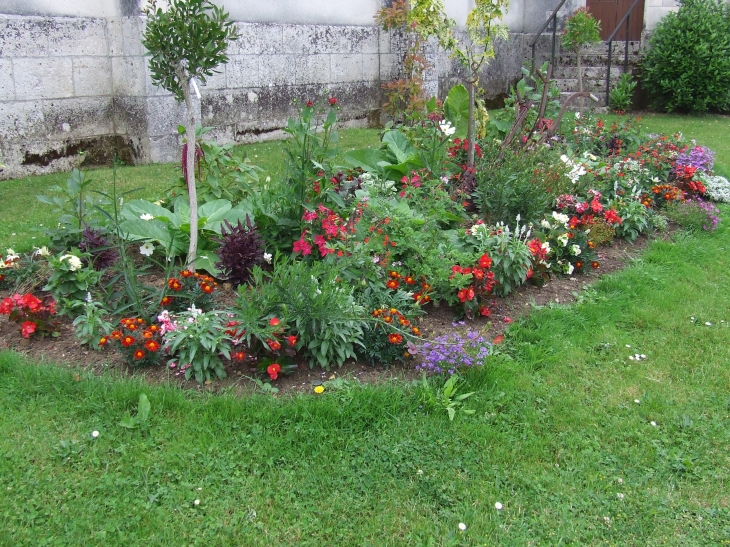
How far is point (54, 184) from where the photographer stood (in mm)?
6113

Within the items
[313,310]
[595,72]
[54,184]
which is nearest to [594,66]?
[595,72]

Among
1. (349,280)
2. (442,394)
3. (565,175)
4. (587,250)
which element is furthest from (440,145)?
(442,394)

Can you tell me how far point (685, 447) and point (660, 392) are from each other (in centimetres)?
41

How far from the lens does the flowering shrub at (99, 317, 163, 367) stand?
2.94 meters

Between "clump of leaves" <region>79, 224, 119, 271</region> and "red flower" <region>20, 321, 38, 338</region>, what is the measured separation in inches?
23.0

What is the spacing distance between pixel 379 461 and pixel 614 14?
14.0 meters

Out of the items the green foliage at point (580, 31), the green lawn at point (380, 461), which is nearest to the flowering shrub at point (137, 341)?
the green lawn at point (380, 461)

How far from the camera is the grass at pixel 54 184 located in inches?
182

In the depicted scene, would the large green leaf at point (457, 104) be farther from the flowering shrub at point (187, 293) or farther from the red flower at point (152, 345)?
the red flower at point (152, 345)

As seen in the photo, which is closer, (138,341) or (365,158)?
(138,341)

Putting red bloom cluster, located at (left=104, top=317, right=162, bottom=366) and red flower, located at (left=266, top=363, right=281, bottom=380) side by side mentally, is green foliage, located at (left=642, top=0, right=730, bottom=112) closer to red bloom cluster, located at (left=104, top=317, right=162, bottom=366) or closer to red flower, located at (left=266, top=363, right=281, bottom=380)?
red flower, located at (left=266, top=363, right=281, bottom=380)

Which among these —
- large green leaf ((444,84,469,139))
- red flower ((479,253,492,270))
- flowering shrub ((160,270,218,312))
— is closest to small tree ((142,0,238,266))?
flowering shrub ((160,270,218,312))

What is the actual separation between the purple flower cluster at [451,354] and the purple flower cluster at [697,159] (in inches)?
158

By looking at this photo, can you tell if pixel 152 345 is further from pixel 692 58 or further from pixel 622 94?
pixel 692 58
